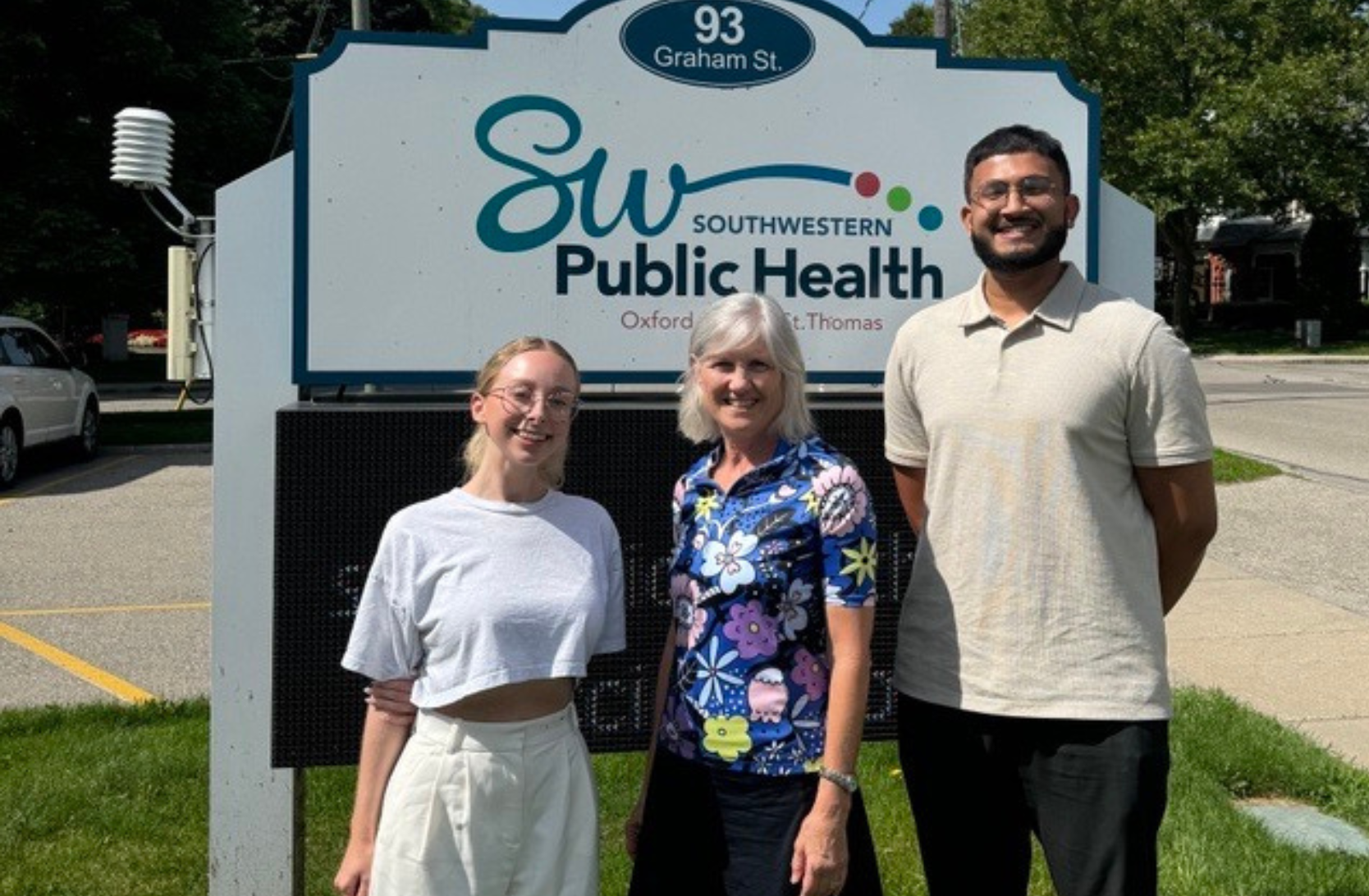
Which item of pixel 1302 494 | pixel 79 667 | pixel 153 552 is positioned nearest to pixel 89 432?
pixel 153 552

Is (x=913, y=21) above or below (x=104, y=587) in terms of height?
above

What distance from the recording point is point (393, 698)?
2.58 m

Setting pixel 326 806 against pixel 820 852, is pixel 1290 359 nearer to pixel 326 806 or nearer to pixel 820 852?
pixel 326 806

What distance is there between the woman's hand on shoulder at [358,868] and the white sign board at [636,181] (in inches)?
57.4

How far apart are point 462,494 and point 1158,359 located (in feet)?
4.08

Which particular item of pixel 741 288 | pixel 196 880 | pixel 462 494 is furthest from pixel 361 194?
pixel 196 880

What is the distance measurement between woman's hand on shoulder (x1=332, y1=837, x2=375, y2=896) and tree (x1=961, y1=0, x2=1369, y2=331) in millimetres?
34628

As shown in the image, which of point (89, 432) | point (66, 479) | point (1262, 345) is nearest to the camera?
point (66, 479)

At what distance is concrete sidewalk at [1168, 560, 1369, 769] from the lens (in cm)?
581

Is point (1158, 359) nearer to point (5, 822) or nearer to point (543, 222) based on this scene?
point (543, 222)

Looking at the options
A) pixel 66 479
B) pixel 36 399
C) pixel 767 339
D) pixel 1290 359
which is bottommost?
pixel 66 479

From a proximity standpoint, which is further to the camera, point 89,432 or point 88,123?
point 88,123

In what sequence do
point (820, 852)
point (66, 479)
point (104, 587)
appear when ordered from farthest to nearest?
point (66, 479) → point (104, 587) → point (820, 852)

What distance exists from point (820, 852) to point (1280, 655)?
201 inches
